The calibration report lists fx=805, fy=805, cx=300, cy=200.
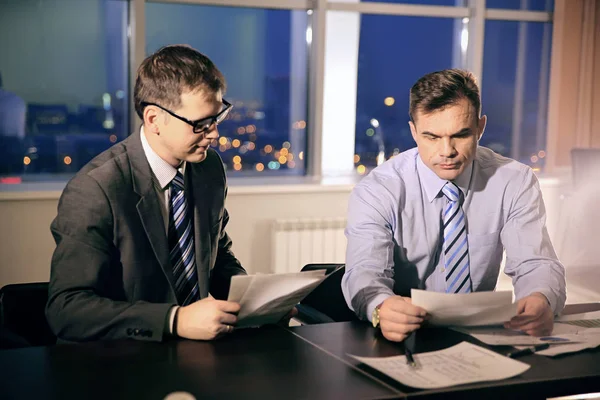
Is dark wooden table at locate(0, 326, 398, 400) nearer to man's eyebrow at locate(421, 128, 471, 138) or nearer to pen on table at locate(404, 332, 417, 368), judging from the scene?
pen on table at locate(404, 332, 417, 368)

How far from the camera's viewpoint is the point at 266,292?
2105 millimetres

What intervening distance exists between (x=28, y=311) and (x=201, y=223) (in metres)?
0.58

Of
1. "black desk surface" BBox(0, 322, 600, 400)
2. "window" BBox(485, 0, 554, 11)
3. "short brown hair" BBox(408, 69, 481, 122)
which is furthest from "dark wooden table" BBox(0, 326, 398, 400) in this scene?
"window" BBox(485, 0, 554, 11)

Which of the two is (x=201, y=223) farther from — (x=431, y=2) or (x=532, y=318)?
(x=431, y=2)

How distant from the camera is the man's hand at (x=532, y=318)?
7.24ft

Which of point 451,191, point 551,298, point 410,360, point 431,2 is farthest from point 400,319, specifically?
point 431,2

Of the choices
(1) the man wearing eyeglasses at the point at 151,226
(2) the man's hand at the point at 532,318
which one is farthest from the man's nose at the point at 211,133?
(2) the man's hand at the point at 532,318

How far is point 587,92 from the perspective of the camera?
6156mm

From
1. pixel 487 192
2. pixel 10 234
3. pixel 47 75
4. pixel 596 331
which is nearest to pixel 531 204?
pixel 487 192

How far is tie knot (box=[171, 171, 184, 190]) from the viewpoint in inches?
96.0

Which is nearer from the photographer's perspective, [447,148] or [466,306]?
[466,306]

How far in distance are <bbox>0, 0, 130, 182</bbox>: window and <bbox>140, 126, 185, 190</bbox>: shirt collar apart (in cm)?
286

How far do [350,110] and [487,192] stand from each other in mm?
3145

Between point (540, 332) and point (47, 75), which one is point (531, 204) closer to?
point (540, 332)
